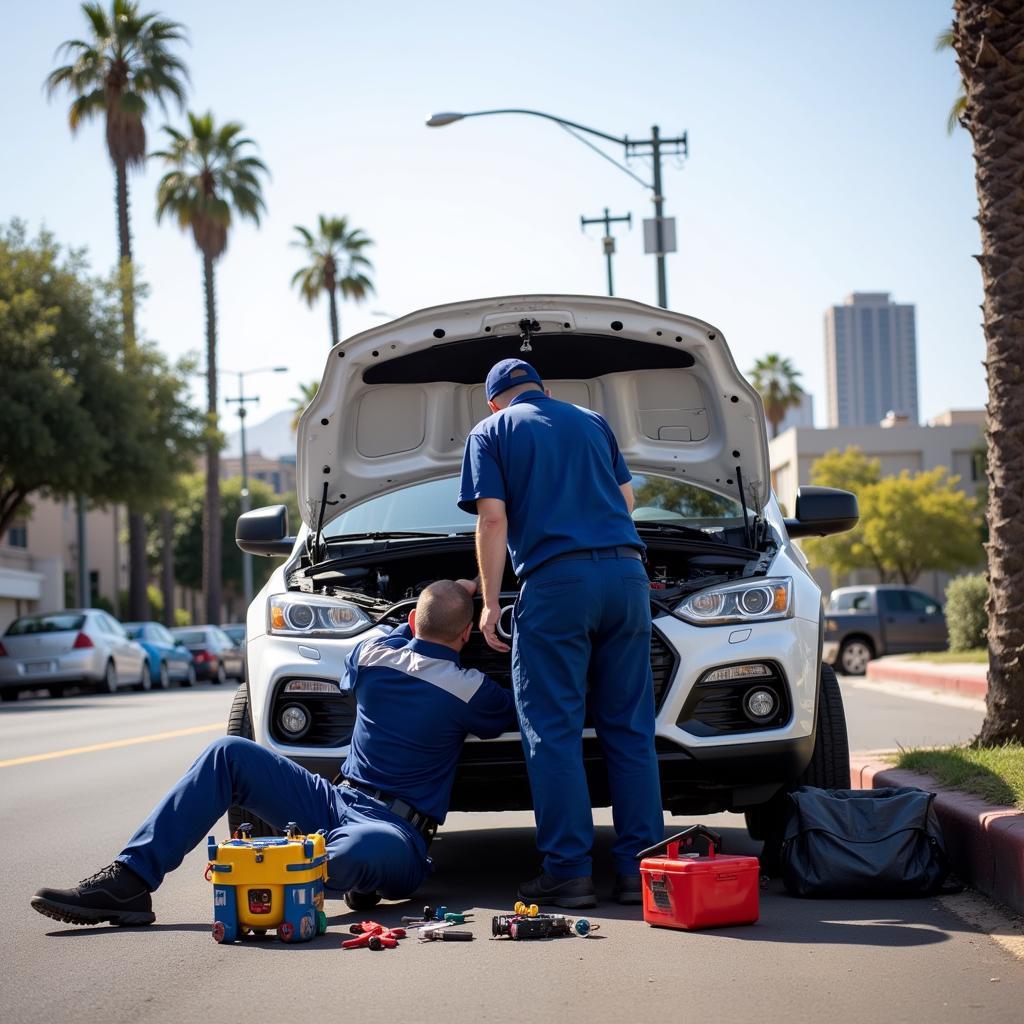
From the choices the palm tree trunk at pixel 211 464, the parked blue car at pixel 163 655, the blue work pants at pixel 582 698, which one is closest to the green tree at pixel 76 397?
the parked blue car at pixel 163 655

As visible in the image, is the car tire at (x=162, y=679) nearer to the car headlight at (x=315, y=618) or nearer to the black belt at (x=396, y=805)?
the car headlight at (x=315, y=618)

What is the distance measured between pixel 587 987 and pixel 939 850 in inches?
83.8

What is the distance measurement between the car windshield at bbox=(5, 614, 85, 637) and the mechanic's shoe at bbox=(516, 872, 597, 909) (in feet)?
75.0

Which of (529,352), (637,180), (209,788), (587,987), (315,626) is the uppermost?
(637,180)

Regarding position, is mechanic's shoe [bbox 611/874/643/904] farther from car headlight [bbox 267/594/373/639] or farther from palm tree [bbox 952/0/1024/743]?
palm tree [bbox 952/0/1024/743]

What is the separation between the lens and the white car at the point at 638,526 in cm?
630

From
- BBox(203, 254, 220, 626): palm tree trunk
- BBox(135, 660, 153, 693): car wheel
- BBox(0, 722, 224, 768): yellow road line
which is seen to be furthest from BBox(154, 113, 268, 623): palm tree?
BBox(0, 722, 224, 768): yellow road line

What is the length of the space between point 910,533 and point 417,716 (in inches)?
2099

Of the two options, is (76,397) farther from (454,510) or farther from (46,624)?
(454,510)

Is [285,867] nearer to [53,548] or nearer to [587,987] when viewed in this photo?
[587,987]

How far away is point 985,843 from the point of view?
20.1 ft

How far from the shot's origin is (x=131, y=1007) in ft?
15.0

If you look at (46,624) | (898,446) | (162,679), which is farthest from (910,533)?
(46,624)

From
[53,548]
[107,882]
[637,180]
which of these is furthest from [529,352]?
[53,548]
